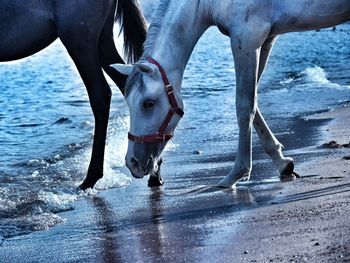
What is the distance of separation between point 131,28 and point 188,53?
55.9 inches

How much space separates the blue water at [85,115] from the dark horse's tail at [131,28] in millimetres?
962

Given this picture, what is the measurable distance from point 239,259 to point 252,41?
7.44 feet

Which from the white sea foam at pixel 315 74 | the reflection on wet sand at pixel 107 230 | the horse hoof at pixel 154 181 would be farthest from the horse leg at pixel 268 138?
the white sea foam at pixel 315 74

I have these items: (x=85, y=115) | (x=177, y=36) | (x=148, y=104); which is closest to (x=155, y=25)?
(x=177, y=36)

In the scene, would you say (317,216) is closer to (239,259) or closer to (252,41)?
(239,259)

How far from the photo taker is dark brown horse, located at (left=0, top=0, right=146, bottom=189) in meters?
7.54

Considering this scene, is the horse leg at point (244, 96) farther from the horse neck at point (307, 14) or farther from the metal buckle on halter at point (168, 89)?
the metal buckle on halter at point (168, 89)

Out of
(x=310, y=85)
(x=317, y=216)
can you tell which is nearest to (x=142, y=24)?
(x=317, y=216)

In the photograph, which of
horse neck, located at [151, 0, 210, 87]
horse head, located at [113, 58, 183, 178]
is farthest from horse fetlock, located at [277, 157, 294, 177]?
horse neck, located at [151, 0, 210, 87]

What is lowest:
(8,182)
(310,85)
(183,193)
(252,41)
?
(310,85)

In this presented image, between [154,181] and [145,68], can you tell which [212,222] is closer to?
[145,68]

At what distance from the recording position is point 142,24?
26.9 ft

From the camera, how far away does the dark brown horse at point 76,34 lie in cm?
754

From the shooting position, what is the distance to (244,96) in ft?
22.4
